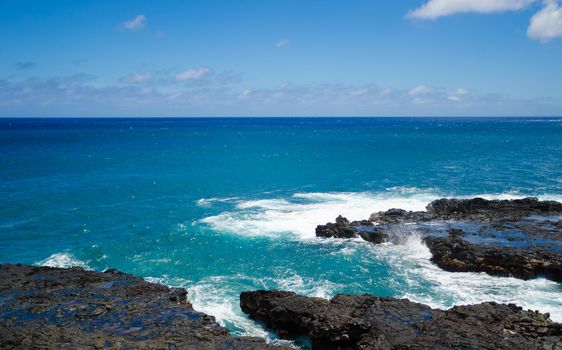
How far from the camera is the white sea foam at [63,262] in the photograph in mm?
28328

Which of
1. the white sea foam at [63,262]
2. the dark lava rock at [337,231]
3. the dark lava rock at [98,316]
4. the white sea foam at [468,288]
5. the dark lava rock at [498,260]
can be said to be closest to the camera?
the dark lava rock at [98,316]

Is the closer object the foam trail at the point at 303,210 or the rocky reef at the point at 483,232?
the rocky reef at the point at 483,232

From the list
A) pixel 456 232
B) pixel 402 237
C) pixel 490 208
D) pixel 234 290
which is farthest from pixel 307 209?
pixel 234 290

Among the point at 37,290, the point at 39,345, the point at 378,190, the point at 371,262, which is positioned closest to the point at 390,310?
the point at 371,262

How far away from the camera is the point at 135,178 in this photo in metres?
61.1

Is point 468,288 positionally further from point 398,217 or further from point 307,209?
point 307,209

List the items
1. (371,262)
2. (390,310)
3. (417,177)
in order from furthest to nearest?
(417,177), (371,262), (390,310)

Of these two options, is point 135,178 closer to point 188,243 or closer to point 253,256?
point 188,243

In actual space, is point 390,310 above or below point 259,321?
above

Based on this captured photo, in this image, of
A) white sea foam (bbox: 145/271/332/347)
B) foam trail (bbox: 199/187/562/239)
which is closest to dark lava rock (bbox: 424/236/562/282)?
white sea foam (bbox: 145/271/332/347)

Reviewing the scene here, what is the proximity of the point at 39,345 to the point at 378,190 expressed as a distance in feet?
142

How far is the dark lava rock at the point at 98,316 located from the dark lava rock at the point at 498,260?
1676 centimetres

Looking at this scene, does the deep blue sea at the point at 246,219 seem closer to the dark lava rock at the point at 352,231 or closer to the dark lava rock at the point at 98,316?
the dark lava rock at the point at 352,231

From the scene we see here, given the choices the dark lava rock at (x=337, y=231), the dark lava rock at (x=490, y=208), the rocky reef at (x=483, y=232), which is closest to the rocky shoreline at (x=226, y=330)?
the rocky reef at (x=483, y=232)
